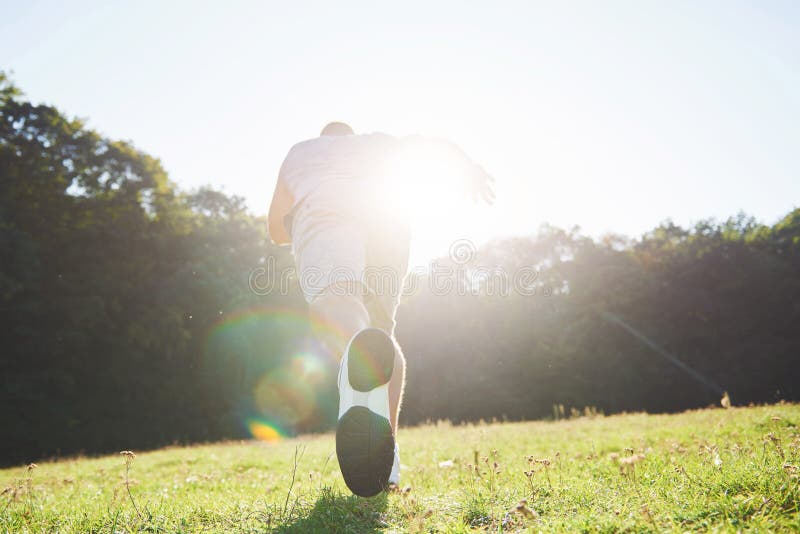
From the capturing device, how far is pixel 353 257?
2207 mm

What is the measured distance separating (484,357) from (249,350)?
550 inches

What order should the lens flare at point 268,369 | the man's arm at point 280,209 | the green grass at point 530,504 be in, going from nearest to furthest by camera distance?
the green grass at point 530,504, the man's arm at point 280,209, the lens flare at point 268,369

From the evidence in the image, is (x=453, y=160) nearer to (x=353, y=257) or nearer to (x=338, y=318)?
(x=353, y=257)

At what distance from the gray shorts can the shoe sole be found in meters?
0.45

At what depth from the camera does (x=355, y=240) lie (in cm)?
227

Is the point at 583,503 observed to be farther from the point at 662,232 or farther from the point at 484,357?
the point at 662,232

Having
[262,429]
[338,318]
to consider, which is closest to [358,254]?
[338,318]

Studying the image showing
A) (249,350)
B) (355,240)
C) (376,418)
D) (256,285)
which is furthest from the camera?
(256,285)

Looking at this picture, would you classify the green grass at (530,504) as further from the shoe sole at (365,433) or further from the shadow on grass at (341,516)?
the shoe sole at (365,433)

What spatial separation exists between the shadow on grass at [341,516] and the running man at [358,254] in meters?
0.10

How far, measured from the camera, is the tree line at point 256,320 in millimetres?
19562

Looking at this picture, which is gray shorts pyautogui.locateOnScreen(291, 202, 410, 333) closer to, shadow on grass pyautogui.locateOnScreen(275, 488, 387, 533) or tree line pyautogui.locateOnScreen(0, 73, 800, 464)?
shadow on grass pyautogui.locateOnScreen(275, 488, 387, 533)

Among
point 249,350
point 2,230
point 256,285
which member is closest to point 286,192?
point 2,230

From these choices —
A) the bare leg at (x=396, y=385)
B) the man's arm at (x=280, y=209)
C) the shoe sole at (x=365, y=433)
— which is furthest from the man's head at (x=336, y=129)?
the shoe sole at (x=365, y=433)
